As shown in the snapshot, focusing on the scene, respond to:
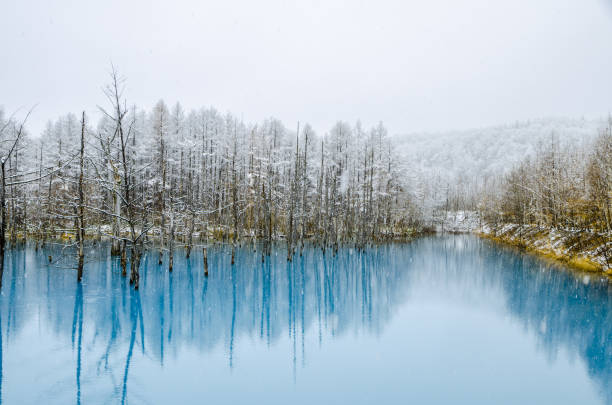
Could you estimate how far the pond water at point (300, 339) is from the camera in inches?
346

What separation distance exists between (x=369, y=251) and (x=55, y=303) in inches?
1176

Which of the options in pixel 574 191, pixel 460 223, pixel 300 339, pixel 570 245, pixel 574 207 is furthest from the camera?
pixel 460 223

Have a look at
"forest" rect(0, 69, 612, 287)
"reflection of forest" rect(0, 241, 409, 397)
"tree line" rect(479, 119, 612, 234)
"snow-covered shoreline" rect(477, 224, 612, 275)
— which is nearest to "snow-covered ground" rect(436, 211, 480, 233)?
"forest" rect(0, 69, 612, 287)

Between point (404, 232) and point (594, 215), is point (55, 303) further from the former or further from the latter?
point (404, 232)

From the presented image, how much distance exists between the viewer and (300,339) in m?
12.6

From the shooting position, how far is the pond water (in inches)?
346

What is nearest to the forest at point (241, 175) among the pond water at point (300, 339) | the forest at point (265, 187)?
the forest at point (265, 187)

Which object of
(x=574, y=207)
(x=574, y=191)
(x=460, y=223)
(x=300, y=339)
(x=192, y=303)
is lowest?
(x=300, y=339)

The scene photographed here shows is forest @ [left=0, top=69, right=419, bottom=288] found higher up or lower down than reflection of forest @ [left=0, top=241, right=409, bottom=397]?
higher up

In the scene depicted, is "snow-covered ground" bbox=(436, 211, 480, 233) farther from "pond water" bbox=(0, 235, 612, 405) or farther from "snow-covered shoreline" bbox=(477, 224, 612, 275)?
"pond water" bbox=(0, 235, 612, 405)

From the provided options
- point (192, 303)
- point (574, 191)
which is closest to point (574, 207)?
point (574, 191)

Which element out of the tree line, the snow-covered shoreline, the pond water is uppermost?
the tree line

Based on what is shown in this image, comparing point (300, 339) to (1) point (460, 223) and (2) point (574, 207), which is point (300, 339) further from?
(1) point (460, 223)

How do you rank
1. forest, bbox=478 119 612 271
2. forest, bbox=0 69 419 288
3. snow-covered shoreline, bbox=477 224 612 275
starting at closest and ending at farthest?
snow-covered shoreline, bbox=477 224 612 275, forest, bbox=478 119 612 271, forest, bbox=0 69 419 288
